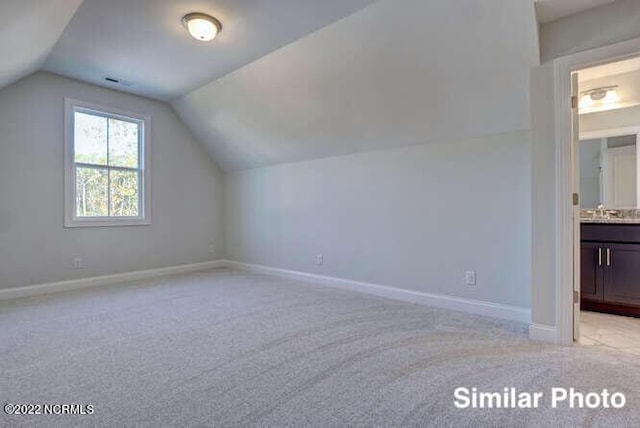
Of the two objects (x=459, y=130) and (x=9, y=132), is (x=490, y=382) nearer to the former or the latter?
(x=459, y=130)

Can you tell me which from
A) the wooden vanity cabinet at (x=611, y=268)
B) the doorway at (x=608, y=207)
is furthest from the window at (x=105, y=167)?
the wooden vanity cabinet at (x=611, y=268)

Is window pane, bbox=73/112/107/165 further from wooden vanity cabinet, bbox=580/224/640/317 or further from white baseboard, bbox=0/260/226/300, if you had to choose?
wooden vanity cabinet, bbox=580/224/640/317

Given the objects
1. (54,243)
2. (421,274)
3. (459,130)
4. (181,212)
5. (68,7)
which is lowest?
(421,274)

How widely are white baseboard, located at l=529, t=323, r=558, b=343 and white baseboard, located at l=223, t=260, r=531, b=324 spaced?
0.40 m

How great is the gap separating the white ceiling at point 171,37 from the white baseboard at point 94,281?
2.49 metres

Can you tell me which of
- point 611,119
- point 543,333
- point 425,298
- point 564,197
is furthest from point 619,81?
point 425,298

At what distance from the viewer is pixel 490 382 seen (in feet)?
6.04

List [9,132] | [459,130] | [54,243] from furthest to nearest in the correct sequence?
[54,243]
[9,132]
[459,130]

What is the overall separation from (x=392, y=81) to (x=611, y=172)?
8.56ft

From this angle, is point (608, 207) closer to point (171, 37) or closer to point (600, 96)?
point (600, 96)

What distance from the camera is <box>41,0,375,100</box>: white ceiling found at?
8.43 feet

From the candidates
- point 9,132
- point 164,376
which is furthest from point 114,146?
point 164,376

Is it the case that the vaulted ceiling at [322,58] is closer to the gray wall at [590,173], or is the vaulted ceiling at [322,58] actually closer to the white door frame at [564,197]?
the white door frame at [564,197]

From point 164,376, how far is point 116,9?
108 inches
